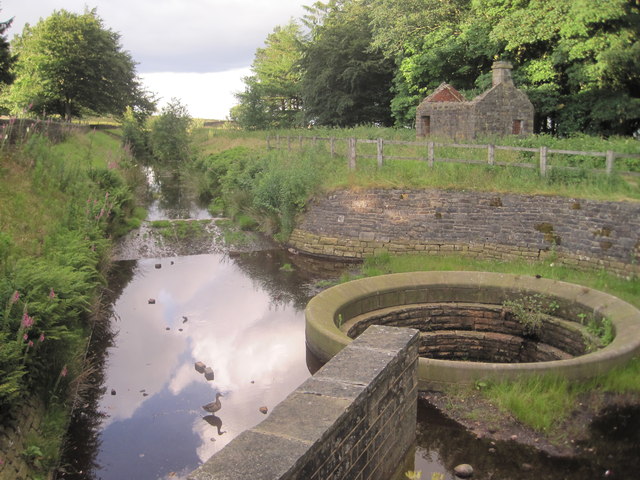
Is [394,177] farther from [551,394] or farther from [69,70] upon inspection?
[69,70]

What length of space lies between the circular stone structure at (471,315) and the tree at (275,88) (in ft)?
116

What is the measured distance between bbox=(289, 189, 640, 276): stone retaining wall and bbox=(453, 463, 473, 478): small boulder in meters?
7.73

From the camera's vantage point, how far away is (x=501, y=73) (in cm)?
2267

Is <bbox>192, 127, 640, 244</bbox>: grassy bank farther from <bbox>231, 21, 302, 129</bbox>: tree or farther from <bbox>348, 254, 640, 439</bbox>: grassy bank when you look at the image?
<bbox>231, 21, 302, 129</bbox>: tree

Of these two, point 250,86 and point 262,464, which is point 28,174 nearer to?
point 262,464

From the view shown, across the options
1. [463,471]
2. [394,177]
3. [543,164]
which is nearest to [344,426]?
[463,471]

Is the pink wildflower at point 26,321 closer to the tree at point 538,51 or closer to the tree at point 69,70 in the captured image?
the tree at point 538,51

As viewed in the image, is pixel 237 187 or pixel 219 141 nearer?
pixel 237 187

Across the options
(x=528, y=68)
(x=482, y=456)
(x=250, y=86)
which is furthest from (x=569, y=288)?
(x=250, y=86)

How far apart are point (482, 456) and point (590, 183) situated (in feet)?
29.5

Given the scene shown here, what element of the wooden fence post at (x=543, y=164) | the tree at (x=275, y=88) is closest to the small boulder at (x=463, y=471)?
the wooden fence post at (x=543, y=164)

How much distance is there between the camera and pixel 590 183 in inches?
534

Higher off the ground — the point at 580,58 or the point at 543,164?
the point at 580,58

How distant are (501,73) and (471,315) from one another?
49.5 feet
